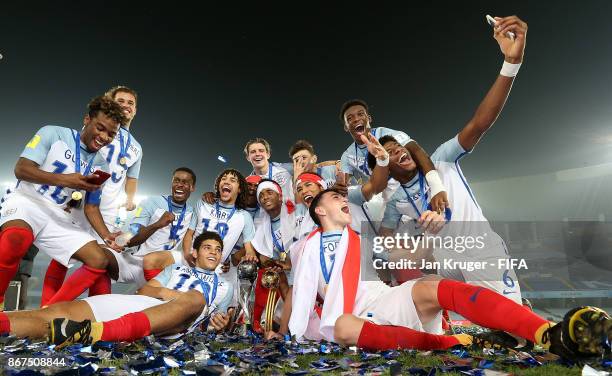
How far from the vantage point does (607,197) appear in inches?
912

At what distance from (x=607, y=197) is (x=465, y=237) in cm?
2499

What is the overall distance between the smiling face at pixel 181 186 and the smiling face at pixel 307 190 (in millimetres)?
1655

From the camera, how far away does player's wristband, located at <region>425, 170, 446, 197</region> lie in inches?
126

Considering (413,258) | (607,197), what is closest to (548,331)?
(413,258)

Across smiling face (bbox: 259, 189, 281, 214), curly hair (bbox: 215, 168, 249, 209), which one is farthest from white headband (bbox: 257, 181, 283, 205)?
curly hair (bbox: 215, 168, 249, 209)

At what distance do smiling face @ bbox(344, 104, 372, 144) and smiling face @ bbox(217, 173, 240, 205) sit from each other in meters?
1.53

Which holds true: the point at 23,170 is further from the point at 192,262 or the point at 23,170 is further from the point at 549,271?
the point at 549,271

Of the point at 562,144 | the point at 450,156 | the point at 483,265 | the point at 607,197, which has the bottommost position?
the point at 483,265

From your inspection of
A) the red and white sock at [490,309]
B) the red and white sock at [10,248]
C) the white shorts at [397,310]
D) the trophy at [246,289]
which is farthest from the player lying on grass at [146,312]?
the red and white sock at [490,309]

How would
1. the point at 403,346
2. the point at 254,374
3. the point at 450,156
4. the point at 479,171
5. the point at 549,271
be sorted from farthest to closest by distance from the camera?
the point at 479,171 < the point at 549,271 < the point at 450,156 < the point at 403,346 < the point at 254,374

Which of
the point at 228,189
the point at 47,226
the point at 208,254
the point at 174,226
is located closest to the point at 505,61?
the point at 208,254

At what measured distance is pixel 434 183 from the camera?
10.6ft

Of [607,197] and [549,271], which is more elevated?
[607,197]

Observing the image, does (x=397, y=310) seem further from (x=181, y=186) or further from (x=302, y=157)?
(x=181, y=186)
